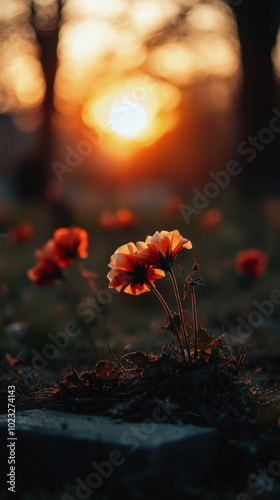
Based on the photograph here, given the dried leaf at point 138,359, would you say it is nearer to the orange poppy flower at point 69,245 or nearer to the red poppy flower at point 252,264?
the orange poppy flower at point 69,245

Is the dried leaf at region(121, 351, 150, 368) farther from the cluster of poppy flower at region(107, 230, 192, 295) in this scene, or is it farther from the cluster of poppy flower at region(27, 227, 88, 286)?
the cluster of poppy flower at region(27, 227, 88, 286)

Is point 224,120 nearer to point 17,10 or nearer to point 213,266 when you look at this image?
point 17,10

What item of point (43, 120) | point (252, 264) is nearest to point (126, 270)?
point (252, 264)

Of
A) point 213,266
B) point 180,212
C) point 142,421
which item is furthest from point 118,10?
point 142,421

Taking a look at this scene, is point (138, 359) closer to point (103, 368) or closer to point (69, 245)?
point (103, 368)

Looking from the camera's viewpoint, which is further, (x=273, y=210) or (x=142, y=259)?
(x=273, y=210)

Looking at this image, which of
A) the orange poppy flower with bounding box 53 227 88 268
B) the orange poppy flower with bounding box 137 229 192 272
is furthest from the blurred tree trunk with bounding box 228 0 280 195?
the orange poppy flower with bounding box 137 229 192 272

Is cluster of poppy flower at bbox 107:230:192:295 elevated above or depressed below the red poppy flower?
above
